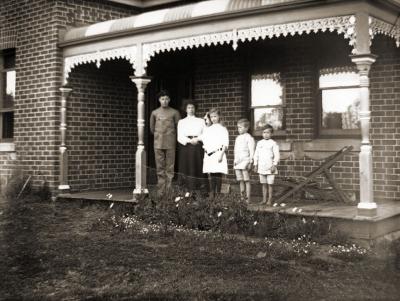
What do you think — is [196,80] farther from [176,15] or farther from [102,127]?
[176,15]

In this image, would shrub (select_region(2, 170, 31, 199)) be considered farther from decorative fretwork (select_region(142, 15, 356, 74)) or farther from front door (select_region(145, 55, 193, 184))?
decorative fretwork (select_region(142, 15, 356, 74))

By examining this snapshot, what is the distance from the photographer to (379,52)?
9961 mm

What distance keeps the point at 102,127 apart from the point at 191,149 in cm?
363

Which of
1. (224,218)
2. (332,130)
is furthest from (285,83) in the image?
(224,218)

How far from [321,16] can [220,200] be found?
3048 mm

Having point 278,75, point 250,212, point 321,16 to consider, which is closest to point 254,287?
point 250,212

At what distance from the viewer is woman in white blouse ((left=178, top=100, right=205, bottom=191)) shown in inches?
372

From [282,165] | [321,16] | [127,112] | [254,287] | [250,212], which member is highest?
[321,16]

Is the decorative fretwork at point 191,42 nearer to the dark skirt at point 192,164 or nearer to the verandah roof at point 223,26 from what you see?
the verandah roof at point 223,26

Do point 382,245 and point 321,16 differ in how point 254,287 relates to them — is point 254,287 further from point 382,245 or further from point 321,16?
point 321,16

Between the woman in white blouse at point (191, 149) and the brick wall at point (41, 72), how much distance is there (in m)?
3.49

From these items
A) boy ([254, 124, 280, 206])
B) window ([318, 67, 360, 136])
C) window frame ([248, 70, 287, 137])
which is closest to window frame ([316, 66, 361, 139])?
window ([318, 67, 360, 136])

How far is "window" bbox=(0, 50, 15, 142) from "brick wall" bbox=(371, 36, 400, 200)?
8162mm

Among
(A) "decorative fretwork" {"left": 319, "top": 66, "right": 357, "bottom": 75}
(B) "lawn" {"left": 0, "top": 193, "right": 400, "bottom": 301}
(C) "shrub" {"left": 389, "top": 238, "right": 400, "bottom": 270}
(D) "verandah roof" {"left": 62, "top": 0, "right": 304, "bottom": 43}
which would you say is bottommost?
(B) "lawn" {"left": 0, "top": 193, "right": 400, "bottom": 301}
